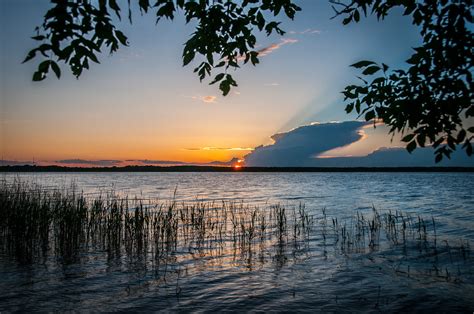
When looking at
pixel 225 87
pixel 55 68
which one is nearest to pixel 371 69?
pixel 225 87

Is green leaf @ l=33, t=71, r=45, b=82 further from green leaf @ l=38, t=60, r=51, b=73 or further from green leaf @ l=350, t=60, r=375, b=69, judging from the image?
green leaf @ l=350, t=60, r=375, b=69

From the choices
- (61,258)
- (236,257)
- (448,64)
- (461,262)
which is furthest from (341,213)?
(448,64)

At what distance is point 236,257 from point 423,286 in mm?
5307

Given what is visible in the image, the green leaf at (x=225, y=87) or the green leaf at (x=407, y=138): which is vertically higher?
the green leaf at (x=225, y=87)

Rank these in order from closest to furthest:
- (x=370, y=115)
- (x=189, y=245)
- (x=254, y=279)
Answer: (x=370, y=115) → (x=254, y=279) → (x=189, y=245)

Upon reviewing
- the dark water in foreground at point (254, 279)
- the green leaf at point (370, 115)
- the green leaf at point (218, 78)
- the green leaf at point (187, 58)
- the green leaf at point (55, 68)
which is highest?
the green leaf at point (187, 58)

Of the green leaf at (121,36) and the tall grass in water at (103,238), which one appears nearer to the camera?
the green leaf at (121,36)

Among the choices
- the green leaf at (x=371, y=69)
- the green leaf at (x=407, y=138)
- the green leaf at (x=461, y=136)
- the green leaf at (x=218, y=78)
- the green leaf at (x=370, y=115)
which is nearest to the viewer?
the green leaf at (x=461, y=136)

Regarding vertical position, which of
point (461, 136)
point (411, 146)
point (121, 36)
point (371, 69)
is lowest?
point (411, 146)

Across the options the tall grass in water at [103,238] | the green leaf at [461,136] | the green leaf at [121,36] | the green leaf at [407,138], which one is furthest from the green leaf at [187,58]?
the tall grass in water at [103,238]

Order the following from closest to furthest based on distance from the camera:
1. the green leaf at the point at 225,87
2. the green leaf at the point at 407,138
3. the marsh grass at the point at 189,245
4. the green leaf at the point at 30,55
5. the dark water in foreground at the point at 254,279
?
the green leaf at the point at 30,55 < the green leaf at the point at 407,138 < the green leaf at the point at 225,87 < the dark water in foreground at the point at 254,279 < the marsh grass at the point at 189,245

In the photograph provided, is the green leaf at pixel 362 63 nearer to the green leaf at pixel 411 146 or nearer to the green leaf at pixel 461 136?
the green leaf at pixel 411 146

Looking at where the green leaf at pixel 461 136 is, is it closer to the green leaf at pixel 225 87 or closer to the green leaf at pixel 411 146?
the green leaf at pixel 411 146

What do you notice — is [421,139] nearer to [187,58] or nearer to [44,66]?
[187,58]
